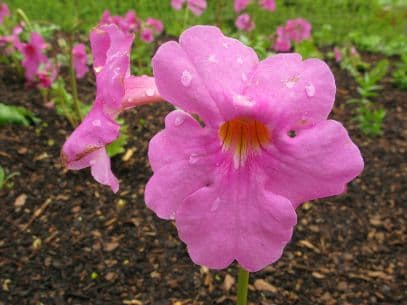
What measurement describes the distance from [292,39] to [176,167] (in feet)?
11.7

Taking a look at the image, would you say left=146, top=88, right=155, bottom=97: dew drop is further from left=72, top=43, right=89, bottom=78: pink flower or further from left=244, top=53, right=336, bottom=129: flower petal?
left=72, top=43, right=89, bottom=78: pink flower

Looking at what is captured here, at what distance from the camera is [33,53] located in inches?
118

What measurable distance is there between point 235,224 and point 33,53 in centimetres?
245

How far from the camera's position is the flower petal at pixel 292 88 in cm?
84

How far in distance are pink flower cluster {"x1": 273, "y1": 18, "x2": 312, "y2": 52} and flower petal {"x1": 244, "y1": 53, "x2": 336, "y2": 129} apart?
3.23m

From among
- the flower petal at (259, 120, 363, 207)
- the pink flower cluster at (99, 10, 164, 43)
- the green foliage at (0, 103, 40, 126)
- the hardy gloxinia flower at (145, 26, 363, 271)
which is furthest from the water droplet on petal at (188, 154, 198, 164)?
the pink flower cluster at (99, 10, 164, 43)

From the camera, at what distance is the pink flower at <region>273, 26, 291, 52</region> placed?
157 inches

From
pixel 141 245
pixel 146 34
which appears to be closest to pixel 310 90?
pixel 141 245

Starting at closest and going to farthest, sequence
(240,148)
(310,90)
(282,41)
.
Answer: (310,90), (240,148), (282,41)

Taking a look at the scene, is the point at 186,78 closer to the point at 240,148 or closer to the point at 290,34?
the point at 240,148

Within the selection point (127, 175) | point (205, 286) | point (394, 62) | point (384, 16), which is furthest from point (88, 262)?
point (384, 16)

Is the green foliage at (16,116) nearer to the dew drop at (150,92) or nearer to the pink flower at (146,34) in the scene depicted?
the pink flower at (146,34)

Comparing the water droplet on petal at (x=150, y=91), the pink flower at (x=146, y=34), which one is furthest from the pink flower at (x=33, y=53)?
the water droplet on petal at (x=150, y=91)

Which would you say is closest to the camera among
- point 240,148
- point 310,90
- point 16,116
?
point 310,90
